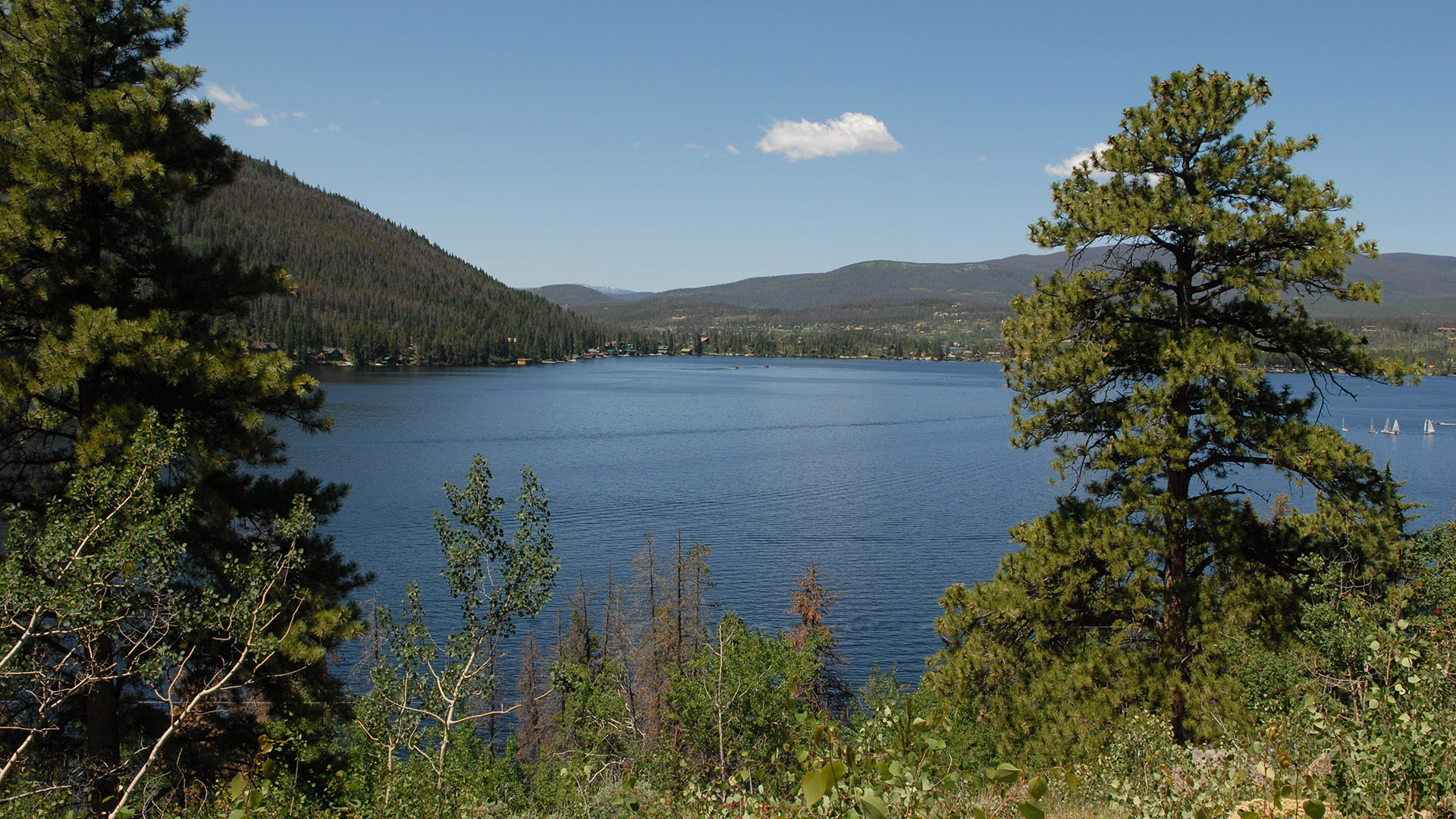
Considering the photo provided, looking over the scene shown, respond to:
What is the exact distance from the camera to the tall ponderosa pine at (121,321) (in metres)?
9.99

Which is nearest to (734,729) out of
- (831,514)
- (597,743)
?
(597,743)

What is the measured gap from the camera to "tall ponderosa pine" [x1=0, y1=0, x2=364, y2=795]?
9.99 metres

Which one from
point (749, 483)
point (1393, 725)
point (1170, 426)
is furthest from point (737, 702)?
point (749, 483)

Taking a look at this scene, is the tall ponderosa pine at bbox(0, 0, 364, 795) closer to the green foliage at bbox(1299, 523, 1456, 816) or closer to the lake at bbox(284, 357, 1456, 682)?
the green foliage at bbox(1299, 523, 1456, 816)

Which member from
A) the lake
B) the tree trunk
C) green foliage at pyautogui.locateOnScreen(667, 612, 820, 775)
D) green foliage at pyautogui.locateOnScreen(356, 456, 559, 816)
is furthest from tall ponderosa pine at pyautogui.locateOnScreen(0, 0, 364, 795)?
the lake

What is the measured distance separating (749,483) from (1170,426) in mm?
43655

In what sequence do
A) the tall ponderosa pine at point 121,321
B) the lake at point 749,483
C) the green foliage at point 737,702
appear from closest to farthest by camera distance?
the tall ponderosa pine at point 121,321
the green foliage at point 737,702
the lake at point 749,483

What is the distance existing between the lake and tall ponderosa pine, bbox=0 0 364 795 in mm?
14987

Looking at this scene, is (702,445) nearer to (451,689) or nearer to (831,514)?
(831,514)

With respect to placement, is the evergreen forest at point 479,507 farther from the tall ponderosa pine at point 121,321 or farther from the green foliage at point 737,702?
the green foliage at point 737,702

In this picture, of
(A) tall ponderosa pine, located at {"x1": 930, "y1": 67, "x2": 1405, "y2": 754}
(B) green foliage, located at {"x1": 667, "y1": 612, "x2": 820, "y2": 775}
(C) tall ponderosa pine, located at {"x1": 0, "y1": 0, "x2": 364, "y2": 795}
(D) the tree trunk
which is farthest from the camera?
(B) green foliage, located at {"x1": 667, "y1": 612, "x2": 820, "y2": 775}

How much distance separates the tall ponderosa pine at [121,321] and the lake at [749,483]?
14987mm

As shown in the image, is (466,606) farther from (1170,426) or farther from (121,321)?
(1170,426)

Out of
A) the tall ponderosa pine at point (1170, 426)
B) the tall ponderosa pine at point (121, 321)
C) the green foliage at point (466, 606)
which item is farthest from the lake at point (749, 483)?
the tall ponderosa pine at point (121, 321)
